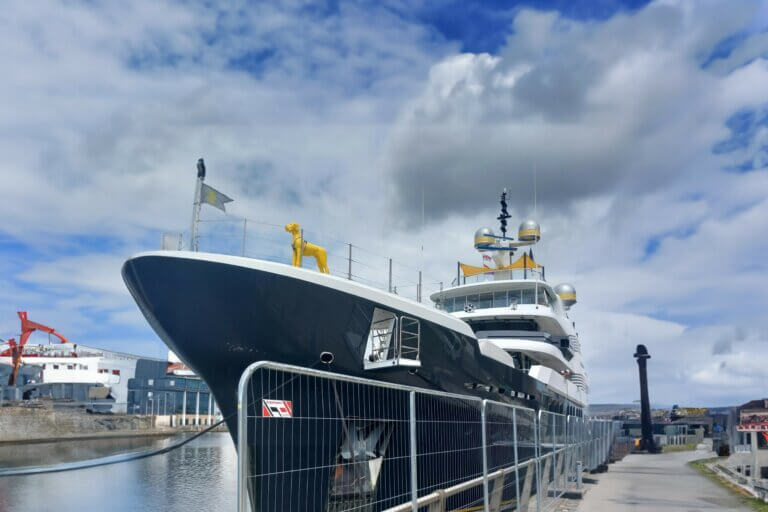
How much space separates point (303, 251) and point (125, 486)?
2511 centimetres

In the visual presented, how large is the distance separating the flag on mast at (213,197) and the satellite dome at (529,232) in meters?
17.6

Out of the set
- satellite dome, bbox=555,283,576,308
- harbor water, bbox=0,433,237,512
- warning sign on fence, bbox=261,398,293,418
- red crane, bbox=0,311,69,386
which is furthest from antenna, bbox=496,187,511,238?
red crane, bbox=0,311,69,386

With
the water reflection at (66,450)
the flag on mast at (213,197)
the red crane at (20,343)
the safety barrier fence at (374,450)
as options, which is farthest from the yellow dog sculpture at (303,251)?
the red crane at (20,343)

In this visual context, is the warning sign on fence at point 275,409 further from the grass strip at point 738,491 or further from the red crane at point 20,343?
the red crane at point 20,343

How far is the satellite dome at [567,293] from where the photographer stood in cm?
3269

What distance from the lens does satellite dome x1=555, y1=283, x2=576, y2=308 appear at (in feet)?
107

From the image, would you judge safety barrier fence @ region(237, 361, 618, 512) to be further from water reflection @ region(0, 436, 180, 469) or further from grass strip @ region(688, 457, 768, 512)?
water reflection @ region(0, 436, 180, 469)

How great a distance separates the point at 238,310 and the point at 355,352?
203 centimetres

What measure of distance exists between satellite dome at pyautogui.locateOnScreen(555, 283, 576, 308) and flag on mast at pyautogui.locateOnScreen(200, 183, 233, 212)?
24467 millimetres

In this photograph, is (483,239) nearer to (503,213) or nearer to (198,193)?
(503,213)

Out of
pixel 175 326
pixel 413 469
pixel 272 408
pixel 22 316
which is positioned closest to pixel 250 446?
pixel 413 469

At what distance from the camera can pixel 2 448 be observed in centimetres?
4991

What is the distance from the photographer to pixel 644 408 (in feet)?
159

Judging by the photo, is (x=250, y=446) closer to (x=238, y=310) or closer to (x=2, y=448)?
(x=238, y=310)
